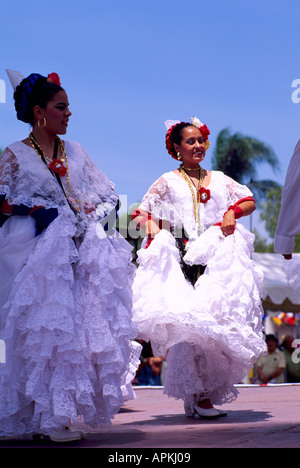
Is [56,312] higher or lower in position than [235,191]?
lower

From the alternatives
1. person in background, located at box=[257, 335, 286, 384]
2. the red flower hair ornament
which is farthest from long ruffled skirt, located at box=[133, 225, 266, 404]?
person in background, located at box=[257, 335, 286, 384]

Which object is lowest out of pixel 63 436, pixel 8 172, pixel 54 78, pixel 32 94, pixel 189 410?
pixel 189 410

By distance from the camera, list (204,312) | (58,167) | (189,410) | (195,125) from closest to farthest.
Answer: (58,167) → (204,312) → (189,410) → (195,125)

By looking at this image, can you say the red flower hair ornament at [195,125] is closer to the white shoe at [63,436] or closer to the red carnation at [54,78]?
the red carnation at [54,78]

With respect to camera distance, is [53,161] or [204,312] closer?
[53,161]

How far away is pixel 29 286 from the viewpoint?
425cm

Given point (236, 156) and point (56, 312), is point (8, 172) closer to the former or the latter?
point (56, 312)

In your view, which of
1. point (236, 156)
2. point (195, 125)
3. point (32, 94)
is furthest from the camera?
point (236, 156)

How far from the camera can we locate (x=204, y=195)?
19.9ft

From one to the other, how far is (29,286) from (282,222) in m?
1.48

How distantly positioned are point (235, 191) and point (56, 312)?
2498mm

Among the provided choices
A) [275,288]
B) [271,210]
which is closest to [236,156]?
[271,210]

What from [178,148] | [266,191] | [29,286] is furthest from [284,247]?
[266,191]

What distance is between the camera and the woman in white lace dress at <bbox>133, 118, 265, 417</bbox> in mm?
5367
